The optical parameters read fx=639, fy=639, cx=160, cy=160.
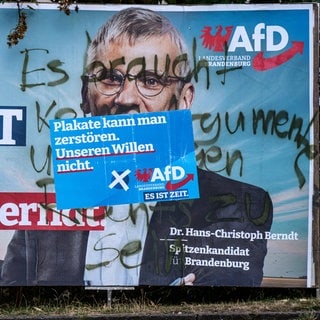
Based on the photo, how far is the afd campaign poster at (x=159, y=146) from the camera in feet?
20.0

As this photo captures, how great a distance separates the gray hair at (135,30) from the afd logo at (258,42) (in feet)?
0.93

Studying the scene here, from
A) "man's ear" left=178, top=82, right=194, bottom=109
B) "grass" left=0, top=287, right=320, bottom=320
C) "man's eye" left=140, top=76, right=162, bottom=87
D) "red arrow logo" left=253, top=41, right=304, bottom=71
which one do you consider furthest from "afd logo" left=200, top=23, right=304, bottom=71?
"grass" left=0, top=287, right=320, bottom=320

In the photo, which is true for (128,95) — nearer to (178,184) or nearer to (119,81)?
(119,81)

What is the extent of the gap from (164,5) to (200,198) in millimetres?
1887

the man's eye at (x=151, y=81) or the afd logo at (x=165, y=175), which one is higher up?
the man's eye at (x=151, y=81)

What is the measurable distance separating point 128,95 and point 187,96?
0.57 meters

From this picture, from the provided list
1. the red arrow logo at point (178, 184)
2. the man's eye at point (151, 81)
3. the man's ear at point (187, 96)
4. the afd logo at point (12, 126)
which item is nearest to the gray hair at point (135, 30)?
the man's ear at point (187, 96)

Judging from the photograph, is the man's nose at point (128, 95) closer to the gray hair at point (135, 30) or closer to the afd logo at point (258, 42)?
the gray hair at point (135, 30)

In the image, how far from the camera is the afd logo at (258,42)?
20.0 feet

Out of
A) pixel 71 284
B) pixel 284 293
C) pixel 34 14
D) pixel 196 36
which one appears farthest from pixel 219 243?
pixel 34 14

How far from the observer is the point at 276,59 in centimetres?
612

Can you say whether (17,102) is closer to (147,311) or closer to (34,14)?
(34,14)

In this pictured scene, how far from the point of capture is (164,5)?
20.1ft

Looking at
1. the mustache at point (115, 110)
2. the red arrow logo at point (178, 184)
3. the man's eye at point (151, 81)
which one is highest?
the man's eye at point (151, 81)
